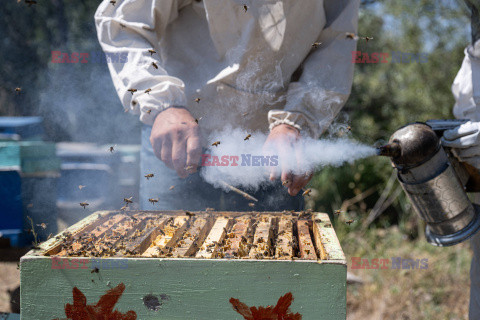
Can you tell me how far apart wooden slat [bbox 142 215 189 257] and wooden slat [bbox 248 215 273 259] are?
33 cm

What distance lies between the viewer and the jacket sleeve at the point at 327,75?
7.60 feet

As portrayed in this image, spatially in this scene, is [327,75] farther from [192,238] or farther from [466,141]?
[192,238]

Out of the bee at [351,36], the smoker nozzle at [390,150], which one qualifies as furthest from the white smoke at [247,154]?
the bee at [351,36]

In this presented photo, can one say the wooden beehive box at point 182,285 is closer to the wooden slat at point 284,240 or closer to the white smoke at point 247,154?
the wooden slat at point 284,240

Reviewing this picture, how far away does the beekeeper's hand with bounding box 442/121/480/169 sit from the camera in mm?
2119

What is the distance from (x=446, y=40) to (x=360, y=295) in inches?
153

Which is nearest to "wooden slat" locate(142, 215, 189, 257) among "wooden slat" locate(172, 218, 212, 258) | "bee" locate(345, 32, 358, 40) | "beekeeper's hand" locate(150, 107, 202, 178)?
"wooden slat" locate(172, 218, 212, 258)

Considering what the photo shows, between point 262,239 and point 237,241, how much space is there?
0.10 metres

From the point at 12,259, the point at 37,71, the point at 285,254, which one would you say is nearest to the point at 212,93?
the point at 285,254

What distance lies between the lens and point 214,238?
5.82 ft

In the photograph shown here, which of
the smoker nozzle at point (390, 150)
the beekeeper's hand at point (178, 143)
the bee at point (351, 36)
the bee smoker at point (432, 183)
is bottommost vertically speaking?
the bee smoker at point (432, 183)

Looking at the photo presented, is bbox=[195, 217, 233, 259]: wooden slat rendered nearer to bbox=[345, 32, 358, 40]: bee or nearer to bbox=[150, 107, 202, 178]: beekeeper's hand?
bbox=[150, 107, 202, 178]: beekeeper's hand

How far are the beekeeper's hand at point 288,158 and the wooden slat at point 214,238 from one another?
327 mm

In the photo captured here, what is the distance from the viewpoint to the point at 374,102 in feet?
23.9
